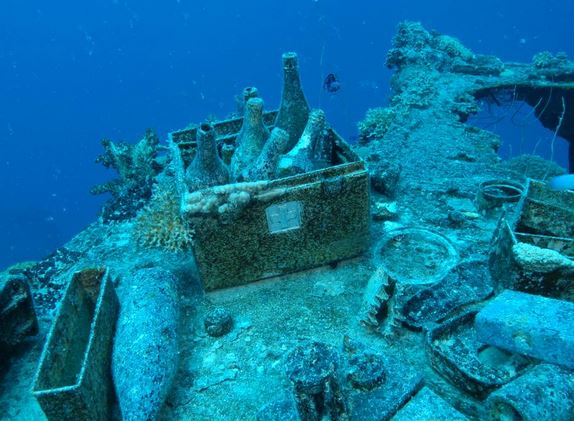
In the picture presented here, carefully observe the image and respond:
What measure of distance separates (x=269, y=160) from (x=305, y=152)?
1.37ft

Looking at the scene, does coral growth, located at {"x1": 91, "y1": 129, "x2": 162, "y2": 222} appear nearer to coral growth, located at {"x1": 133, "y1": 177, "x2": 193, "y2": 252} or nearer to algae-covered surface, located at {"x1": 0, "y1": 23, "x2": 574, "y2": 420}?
algae-covered surface, located at {"x1": 0, "y1": 23, "x2": 574, "y2": 420}

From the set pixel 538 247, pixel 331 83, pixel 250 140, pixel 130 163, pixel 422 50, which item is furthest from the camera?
pixel 422 50

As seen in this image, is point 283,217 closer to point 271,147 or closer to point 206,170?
point 271,147

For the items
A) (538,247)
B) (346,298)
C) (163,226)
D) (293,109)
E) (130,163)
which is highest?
(293,109)

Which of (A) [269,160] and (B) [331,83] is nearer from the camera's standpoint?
(A) [269,160]

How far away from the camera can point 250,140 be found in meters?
4.45

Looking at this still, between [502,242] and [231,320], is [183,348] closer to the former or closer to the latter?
[231,320]

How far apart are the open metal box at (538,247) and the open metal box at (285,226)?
1329 millimetres

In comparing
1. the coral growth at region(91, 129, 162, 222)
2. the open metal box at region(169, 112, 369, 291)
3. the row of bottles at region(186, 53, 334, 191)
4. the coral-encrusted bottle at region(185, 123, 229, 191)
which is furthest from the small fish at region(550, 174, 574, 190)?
the coral growth at region(91, 129, 162, 222)

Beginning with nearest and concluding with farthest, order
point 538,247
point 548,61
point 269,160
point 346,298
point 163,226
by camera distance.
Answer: point 538,247
point 346,298
point 269,160
point 163,226
point 548,61

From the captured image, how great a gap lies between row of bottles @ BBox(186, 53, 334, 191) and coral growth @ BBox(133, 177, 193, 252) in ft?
3.42

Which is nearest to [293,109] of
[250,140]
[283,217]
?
[250,140]

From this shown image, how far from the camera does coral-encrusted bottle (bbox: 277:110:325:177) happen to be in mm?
4102

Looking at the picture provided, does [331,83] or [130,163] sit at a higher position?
[331,83]
